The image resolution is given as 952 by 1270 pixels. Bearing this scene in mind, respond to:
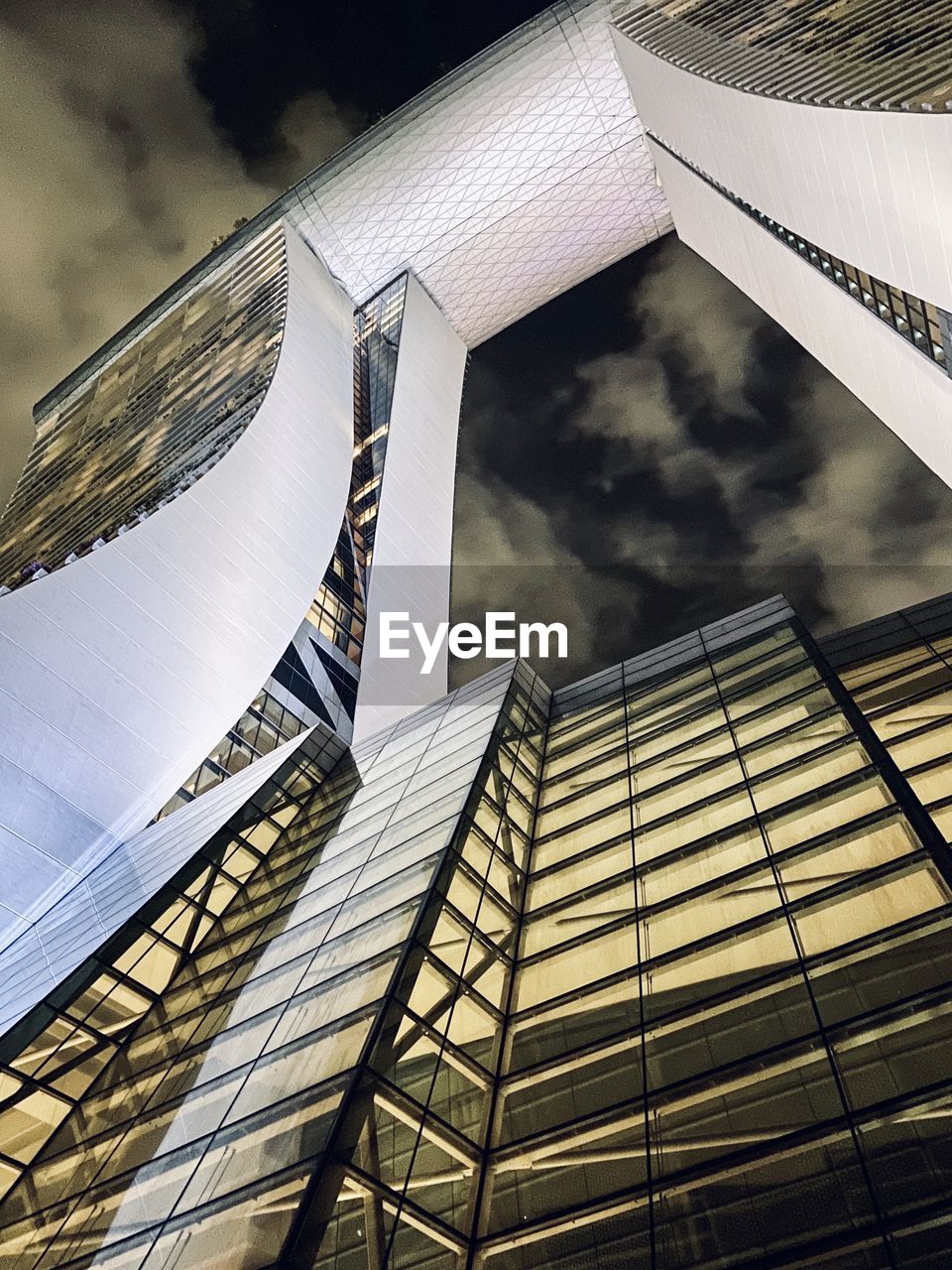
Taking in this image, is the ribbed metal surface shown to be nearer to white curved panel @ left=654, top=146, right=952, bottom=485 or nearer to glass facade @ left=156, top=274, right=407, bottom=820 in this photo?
white curved panel @ left=654, top=146, right=952, bottom=485

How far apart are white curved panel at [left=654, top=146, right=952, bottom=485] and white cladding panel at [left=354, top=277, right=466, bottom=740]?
61.1ft

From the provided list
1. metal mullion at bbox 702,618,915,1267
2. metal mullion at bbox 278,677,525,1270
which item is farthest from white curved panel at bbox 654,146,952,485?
metal mullion at bbox 278,677,525,1270

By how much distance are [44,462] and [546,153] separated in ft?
136

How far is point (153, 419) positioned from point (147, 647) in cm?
2965

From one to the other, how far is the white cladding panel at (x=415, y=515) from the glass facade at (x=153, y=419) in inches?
340

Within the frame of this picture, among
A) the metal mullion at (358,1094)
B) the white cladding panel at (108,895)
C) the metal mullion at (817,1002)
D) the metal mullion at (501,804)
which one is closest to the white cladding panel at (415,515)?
the white cladding panel at (108,895)

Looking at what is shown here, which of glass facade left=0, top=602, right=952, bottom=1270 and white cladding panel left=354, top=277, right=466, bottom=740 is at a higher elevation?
glass facade left=0, top=602, right=952, bottom=1270

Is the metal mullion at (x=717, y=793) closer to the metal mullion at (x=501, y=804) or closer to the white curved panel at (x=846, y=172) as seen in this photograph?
the metal mullion at (x=501, y=804)

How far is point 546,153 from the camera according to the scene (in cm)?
5438

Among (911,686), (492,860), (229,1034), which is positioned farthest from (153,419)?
(911,686)

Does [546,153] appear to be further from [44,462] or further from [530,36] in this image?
[44,462]

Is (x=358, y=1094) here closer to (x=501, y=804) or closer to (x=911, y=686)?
(x=501, y=804)

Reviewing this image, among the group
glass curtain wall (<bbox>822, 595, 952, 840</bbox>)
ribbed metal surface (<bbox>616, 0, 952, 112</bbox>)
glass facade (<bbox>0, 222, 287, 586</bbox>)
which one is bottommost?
glass curtain wall (<bbox>822, 595, 952, 840</bbox>)

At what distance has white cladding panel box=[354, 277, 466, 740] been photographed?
41688 millimetres
